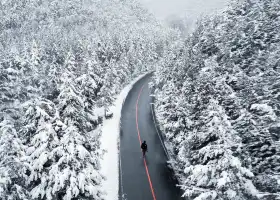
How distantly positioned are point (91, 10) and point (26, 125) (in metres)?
116

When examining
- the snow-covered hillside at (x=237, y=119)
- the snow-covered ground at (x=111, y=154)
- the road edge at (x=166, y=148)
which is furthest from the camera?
the road edge at (x=166, y=148)

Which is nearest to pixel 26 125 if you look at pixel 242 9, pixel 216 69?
pixel 216 69

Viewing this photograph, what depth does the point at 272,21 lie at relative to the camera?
22.4 m

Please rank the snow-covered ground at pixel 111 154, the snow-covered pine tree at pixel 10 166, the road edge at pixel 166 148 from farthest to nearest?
the road edge at pixel 166 148
the snow-covered ground at pixel 111 154
the snow-covered pine tree at pixel 10 166

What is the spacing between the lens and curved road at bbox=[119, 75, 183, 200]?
20.0m

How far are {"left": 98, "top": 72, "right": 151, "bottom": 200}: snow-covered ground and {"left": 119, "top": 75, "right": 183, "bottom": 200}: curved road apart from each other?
0.58 meters

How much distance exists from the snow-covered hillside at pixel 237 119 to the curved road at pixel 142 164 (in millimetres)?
2023

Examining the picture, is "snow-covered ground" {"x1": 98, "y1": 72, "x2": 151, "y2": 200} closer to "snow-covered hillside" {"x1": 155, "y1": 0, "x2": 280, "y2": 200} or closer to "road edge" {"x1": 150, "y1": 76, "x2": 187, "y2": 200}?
"road edge" {"x1": 150, "y1": 76, "x2": 187, "y2": 200}

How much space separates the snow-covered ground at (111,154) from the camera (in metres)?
20.0

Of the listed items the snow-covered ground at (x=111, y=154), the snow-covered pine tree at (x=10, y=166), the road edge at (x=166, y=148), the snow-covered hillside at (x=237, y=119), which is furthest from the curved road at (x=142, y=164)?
the snow-covered pine tree at (x=10, y=166)

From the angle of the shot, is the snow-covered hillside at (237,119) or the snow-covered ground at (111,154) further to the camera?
the snow-covered ground at (111,154)

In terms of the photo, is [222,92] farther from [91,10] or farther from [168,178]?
[91,10]

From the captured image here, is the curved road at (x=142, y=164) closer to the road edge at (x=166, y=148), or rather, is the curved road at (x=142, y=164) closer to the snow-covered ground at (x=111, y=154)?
the road edge at (x=166, y=148)

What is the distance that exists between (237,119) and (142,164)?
13108 mm
